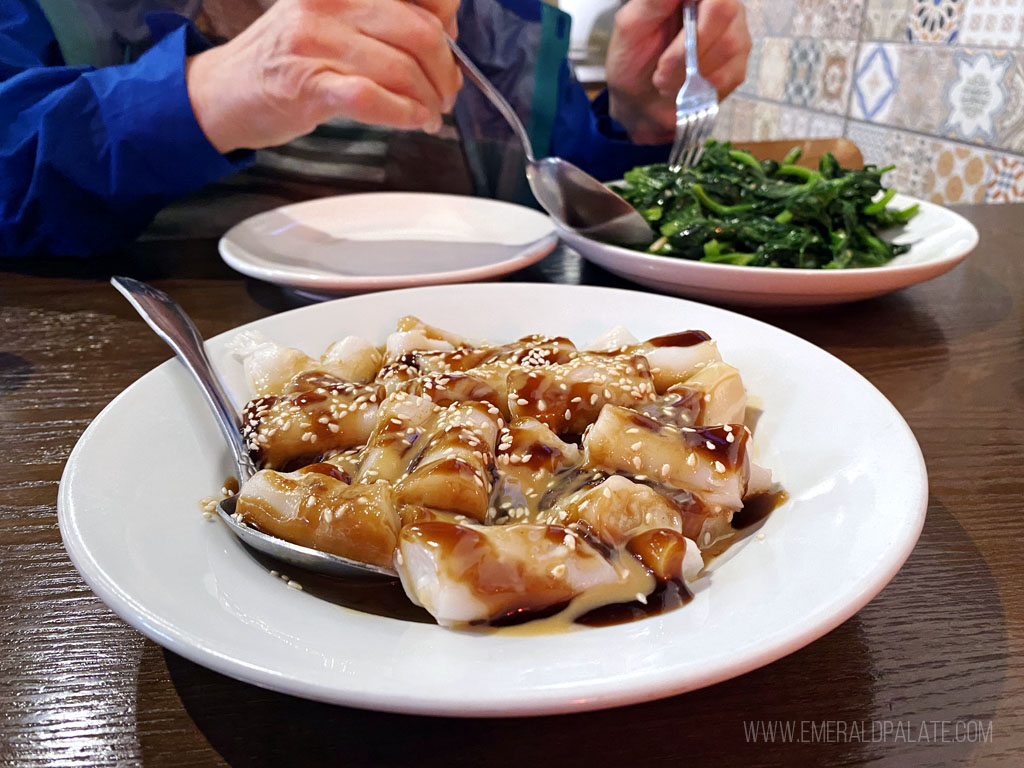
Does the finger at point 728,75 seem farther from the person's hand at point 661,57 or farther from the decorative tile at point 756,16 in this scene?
the decorative tile at point 756,16

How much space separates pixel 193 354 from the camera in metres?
0.88

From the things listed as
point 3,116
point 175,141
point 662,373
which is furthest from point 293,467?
point 3,116

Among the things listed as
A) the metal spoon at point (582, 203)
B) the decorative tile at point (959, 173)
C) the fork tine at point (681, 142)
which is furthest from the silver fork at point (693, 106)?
the decorative tile at point (959, 173)

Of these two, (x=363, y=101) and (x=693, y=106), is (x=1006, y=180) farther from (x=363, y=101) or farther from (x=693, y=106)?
(x=363, y=101)

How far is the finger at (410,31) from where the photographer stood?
1491 mm

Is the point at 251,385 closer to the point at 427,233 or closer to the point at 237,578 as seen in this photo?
the point at 237,578

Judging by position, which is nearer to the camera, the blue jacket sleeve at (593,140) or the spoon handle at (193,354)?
the spoon handle at (193,354)

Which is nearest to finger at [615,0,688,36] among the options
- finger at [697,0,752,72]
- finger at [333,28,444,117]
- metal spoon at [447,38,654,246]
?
finger at [697,0,752,72]

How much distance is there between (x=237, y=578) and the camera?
1.83 ft

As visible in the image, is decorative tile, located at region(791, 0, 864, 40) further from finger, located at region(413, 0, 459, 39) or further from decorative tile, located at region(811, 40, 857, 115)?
finger, located at region(413, 0, 459, 39)

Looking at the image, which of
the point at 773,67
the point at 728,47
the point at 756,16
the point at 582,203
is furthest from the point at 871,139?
the point at 582,203

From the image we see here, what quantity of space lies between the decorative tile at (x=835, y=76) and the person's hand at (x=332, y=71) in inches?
95.8

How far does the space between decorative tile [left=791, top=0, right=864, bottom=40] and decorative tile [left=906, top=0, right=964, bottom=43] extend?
37cm

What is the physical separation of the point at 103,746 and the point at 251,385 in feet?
1.57
